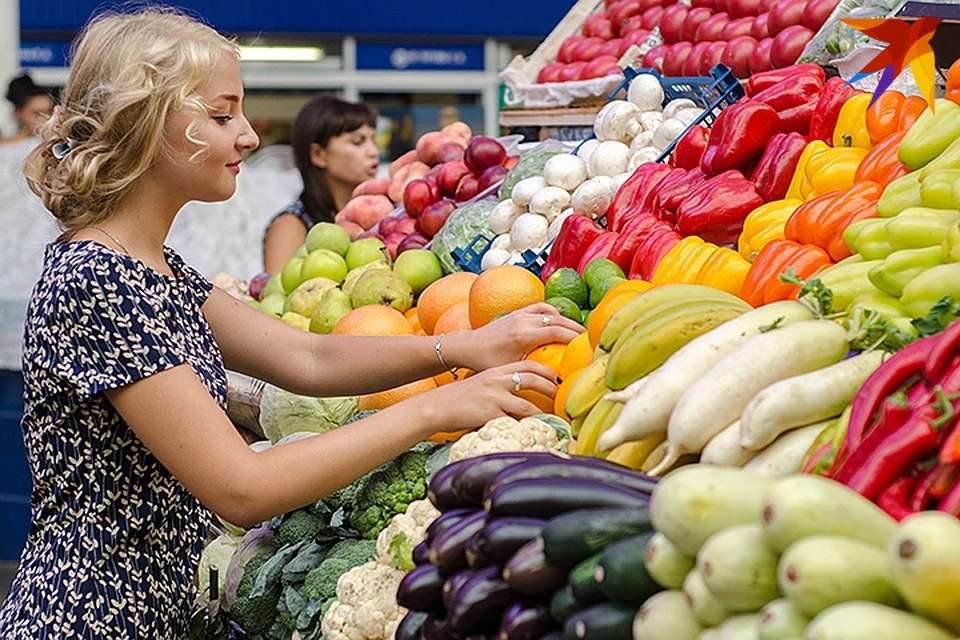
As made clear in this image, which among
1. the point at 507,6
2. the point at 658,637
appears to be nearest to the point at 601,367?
the point at 658,637

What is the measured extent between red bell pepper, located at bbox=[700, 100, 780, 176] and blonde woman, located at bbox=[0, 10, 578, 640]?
0.92m

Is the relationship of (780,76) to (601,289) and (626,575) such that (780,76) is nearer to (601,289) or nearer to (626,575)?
(601,289)

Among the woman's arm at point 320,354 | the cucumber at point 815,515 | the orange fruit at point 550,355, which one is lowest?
the woman's arm at point 320,354

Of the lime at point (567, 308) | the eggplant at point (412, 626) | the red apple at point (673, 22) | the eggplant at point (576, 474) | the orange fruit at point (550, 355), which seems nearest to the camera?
the eggplant at point (576, 474)

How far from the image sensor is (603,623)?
1378 millimetres

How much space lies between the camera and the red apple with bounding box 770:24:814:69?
3717mm

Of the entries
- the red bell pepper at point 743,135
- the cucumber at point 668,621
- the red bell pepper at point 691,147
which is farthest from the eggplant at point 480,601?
the red bell pepper at point 691,147

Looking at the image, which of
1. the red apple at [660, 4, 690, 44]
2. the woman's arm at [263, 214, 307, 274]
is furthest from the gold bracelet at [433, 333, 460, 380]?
the woman's arm at [263, 214, 307, 274]

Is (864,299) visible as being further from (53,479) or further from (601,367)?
(53,479)

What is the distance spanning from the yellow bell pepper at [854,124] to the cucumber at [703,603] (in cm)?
155

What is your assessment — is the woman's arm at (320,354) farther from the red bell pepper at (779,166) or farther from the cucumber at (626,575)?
the cucumber at (626,575)

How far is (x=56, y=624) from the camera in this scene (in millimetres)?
2271

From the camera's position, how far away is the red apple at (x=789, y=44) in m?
3.72

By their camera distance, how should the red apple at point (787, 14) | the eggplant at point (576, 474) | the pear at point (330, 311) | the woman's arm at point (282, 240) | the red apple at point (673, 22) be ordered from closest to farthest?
the eggplant at point (576, 474), the pear at point (330, 311), the red apple at point (787, 14), the red apple at point (673, 22), the woman's arm at point (282, 240)
